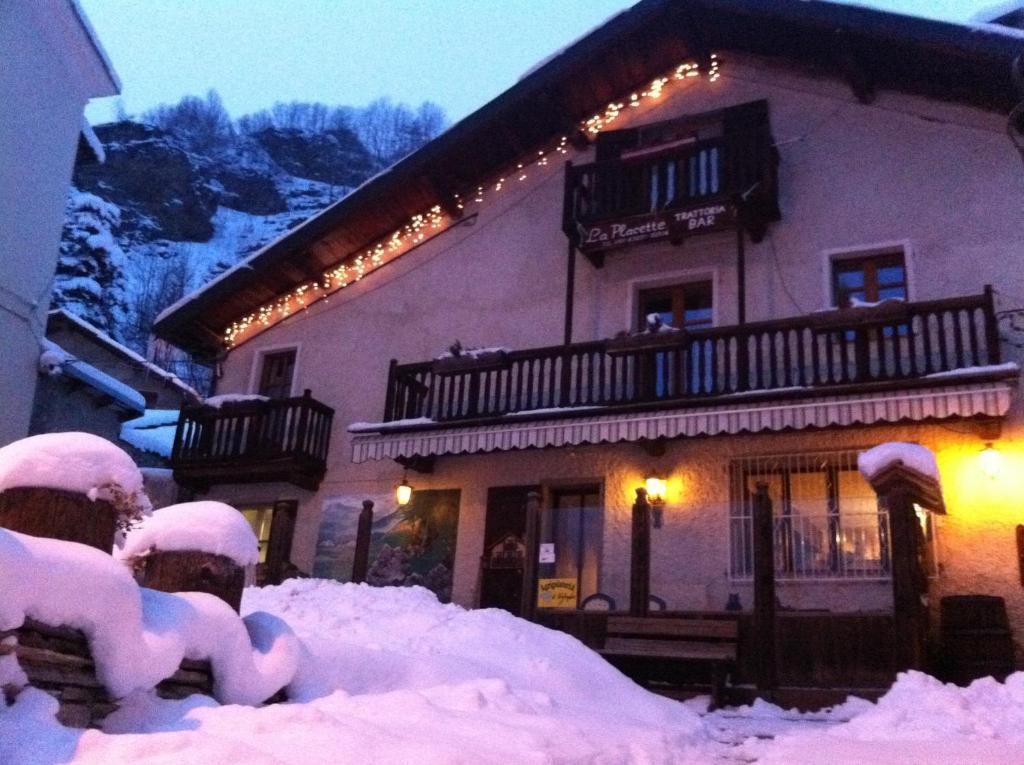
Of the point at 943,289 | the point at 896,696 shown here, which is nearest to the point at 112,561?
the point at 896,696

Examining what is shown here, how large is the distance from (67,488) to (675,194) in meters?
12.2

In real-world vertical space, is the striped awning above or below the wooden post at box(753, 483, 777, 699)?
above

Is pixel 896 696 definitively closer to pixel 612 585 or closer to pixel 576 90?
pixel 612 585

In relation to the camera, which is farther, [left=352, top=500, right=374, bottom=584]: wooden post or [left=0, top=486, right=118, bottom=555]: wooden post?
[left=352, top=500, right=374, bottom=584]: wooden post

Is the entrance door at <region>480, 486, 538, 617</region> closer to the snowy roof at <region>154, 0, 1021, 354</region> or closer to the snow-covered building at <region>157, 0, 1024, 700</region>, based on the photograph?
the snow-covered building at <region>157, 0, 1024, 700</region>

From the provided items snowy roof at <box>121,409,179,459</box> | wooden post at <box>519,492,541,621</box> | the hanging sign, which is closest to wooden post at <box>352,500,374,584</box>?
wooden post at <box>519,492,541,621</box>

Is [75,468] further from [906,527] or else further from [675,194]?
[675,194]

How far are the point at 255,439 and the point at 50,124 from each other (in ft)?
19.3

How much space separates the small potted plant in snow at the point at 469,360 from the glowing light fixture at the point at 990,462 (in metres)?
6.47

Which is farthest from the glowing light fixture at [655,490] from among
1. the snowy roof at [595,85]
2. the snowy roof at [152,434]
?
the snowy roof at [152,434]

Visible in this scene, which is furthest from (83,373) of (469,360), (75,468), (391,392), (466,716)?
(75,468)

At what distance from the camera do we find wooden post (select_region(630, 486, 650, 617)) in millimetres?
11031

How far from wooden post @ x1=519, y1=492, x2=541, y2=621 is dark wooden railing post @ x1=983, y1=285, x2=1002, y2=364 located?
18.2ft

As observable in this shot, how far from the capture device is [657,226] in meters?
15.2
